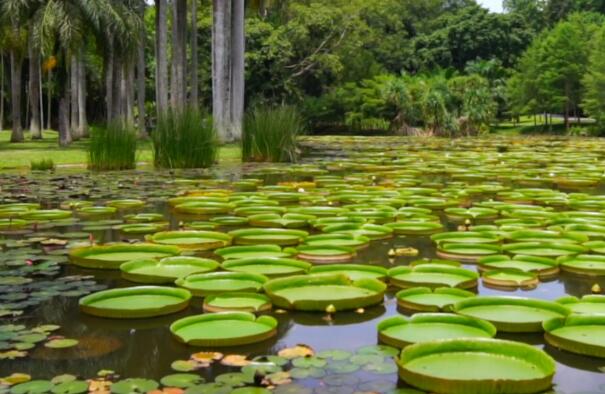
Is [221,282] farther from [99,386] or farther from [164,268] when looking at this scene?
[99,386]

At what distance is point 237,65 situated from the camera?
22125 mm

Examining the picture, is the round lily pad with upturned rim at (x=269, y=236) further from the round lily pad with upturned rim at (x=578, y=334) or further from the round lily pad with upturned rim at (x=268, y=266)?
the round lily pad with upturned rim at (x=578, y=334)

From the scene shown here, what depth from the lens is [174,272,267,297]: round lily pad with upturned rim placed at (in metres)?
4.30

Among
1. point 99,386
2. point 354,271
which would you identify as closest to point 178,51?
point 354,271

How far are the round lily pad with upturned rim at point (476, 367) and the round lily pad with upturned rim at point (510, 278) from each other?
149cm

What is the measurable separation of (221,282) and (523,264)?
2.13m

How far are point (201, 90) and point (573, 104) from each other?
21.4m

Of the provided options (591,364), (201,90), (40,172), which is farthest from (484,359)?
(201,90)

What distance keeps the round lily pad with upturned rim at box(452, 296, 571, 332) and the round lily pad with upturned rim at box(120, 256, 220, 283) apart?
1.81 meters

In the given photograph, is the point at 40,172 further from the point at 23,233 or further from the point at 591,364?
the point at 591,364

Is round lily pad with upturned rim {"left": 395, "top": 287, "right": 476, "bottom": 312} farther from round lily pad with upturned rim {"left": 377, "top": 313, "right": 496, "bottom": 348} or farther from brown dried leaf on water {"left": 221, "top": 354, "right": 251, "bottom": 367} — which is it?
brown dried leaf on water {"left": 221, "top": 354, "right": 251, "bottom": 367}

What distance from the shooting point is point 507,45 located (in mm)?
48750

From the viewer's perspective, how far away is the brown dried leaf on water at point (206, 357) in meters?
3.22

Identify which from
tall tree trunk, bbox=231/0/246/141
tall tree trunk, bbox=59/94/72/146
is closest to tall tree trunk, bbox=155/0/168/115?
tall tree trunk, bbox=231/0/246/141
